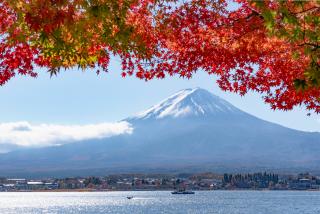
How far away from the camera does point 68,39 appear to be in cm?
1366

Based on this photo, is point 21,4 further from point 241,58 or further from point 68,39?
point 241,58

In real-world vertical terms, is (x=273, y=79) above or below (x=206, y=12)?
below

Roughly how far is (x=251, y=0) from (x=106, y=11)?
2958 mm

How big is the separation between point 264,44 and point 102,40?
18.2ft

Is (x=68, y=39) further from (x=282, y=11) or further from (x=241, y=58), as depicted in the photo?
(x=241, y=58)

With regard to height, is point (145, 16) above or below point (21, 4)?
above

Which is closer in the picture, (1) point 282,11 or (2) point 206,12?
(1) point 282,11

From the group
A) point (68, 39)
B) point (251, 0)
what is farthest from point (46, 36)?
point (251, 0)

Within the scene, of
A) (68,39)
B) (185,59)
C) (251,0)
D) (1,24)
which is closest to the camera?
(251,0)

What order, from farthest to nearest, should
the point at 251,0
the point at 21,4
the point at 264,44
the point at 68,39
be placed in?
1. the point at 264,44
2. the point at 68,39
3. the point at 21,4
4. the point at 251,0

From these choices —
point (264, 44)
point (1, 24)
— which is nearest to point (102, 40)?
point (1, 24)

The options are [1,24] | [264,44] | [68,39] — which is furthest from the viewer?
[264,44]

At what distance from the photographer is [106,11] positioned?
11984 mm

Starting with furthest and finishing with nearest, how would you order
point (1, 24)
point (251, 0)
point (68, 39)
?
point (1, 24), point (68, 39), point (251, 0)
